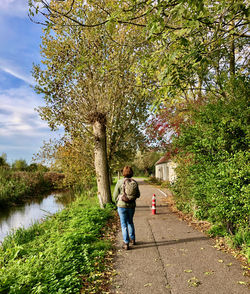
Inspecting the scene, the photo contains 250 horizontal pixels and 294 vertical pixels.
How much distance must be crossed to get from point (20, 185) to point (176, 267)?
21.2 m

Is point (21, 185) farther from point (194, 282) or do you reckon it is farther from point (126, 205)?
point (194, 282)

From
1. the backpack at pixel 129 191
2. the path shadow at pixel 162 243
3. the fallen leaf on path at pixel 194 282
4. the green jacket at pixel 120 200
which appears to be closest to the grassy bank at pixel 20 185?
the green jacket at pixel 120 200

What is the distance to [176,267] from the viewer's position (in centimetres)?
452

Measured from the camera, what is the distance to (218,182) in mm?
5113

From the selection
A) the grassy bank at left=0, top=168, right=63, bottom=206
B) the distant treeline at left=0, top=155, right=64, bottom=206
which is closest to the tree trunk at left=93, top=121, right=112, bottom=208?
the distant treeline at left=0, top=155, right=64, bottom=206

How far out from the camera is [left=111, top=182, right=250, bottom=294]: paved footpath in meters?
3.79

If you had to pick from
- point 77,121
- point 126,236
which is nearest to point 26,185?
point 77,121

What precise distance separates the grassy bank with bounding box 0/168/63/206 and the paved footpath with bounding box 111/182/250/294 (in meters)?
12.9

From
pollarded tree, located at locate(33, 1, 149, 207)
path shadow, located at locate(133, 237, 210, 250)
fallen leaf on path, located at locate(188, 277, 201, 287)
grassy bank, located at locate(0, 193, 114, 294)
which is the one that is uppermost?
pollarded tree, located at locate(33, 1, 149, 207)

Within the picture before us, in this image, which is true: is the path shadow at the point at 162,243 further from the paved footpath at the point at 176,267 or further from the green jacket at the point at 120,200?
the green jacket at the point at 120,200

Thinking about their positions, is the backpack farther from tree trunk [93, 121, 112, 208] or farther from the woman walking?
tree trunk [93, 121, 112, 208]

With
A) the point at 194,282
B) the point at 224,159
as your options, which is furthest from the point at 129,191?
the point at 224,159

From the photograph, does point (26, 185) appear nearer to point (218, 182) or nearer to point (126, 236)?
point (126, 236)

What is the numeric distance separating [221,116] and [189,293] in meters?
4.31
